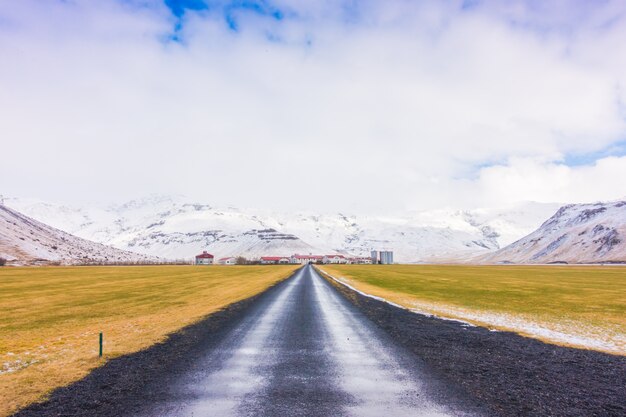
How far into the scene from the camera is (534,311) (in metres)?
30.2

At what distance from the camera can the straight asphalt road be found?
900 centimetres

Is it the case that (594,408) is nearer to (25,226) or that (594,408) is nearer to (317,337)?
(317,337)

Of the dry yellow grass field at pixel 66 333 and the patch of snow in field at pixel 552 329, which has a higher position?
the dry yellow grass field at pixel 66 333

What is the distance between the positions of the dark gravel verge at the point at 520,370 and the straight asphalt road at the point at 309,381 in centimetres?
94

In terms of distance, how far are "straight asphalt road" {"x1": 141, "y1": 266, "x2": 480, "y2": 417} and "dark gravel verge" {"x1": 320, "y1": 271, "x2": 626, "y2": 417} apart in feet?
3.10

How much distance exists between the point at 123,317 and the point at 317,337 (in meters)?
13.8

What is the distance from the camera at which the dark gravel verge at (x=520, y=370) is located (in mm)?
9695

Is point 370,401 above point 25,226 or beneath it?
beneath

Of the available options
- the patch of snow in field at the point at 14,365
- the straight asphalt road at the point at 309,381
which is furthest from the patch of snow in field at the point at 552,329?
the patch of snow in field at the point at 14,365

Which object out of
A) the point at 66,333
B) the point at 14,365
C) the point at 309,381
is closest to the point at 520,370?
the point at 309,381

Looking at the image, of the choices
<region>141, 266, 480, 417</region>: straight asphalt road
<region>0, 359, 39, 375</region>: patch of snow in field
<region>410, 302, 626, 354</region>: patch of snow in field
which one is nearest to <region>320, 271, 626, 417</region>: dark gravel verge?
<region>141, 266, 480, 417</region>: straight asphalt road

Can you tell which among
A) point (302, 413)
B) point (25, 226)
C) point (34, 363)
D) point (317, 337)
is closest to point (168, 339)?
point (34, 363)

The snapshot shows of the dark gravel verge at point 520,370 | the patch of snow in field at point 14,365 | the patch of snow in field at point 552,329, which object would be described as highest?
the patch of snow in field at point 14,365

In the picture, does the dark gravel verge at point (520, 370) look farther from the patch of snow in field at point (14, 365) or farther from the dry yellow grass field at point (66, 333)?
the patch of snow in field at point (14, 365)
